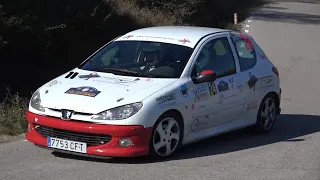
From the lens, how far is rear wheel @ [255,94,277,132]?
10453 millimetres

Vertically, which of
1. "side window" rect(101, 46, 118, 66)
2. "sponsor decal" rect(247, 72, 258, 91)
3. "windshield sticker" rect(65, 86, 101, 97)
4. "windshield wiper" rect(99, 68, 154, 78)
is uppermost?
"side window" rect(101, 46, 118, 66)

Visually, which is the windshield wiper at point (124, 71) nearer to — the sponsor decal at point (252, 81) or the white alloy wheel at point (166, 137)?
the white alloy wheel at point (166, 137)

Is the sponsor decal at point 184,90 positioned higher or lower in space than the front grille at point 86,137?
higher

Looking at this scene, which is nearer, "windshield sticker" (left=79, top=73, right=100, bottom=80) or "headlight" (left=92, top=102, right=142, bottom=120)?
"headlight" (left=92, top=102, right=142, bottom=120)

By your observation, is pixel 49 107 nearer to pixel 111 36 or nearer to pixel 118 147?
pixel 118 147

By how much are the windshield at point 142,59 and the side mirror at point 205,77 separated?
0.69ft

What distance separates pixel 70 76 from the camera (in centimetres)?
912

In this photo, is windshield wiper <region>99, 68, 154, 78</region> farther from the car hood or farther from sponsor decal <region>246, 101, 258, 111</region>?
sponsor decal <region>246, 101, 258, 111</region>

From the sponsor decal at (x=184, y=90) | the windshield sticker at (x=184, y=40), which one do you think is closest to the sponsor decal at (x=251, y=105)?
the windshield sticker at (x=184, y=40)

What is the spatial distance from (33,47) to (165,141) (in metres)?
11.8

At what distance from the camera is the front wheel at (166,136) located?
836cm

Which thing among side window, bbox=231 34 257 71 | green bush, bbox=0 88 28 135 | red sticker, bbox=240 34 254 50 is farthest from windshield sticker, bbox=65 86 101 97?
red sticker, bbox=240 34 254 50

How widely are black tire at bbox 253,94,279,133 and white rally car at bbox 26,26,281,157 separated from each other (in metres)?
0.01

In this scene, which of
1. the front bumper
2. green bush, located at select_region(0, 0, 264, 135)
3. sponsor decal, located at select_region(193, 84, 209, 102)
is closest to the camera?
the front bumper
